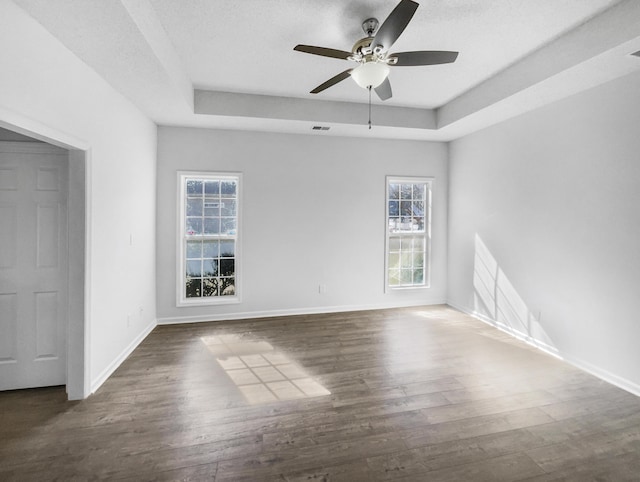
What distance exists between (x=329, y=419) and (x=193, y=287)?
3.02 meters

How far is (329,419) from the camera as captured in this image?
89.4 inches

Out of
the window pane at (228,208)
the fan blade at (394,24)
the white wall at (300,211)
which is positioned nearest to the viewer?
the fan blade at (394,24)

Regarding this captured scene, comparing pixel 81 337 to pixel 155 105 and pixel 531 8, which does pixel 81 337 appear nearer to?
pixel 155 105

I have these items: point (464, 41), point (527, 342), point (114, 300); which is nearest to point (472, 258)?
point (527, 342)

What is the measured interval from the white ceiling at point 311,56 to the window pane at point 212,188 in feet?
2.70

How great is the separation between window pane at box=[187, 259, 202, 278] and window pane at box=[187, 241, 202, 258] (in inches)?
3.5

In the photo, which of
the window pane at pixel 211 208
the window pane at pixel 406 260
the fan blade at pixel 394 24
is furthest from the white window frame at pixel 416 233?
the fan blade at pixel 394 24

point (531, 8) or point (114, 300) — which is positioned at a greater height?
point (531, 8)

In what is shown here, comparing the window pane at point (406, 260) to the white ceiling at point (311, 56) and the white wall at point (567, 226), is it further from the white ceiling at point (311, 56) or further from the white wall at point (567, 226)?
the white ceiling at point (311, 56)

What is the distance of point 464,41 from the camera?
2.76 meters

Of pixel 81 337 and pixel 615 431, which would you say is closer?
pixel 615 431

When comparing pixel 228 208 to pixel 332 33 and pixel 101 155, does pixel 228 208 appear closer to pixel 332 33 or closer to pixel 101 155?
pixel 101 155

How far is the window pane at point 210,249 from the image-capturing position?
4539 mm

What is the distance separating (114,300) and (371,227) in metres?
3.52
